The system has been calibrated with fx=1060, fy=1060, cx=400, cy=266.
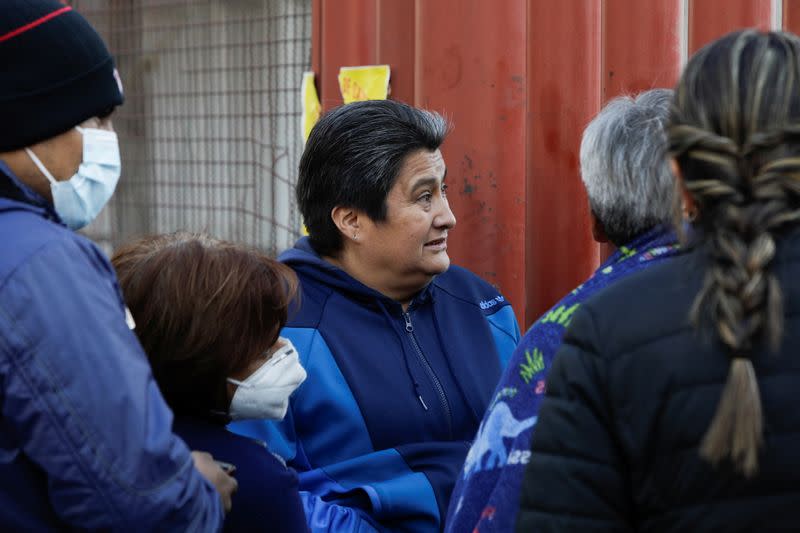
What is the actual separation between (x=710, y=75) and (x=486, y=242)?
6.21ft

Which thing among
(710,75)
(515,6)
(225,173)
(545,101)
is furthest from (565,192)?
(225,173)

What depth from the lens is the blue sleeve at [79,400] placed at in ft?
5.11

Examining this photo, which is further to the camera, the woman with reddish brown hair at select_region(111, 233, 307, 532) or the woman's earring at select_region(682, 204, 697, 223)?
the woman with reddish brown hair at select_region(111, 233, 307, 532)

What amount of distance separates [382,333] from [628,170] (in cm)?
98

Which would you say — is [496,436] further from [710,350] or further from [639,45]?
[639,45]

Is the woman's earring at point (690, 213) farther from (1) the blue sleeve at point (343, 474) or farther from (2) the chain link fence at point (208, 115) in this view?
(2) the chain link fence at point (208, 115)

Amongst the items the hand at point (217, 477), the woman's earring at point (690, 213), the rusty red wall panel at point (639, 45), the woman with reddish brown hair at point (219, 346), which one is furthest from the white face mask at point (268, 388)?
the rusty red wall panel at point (639, 45)

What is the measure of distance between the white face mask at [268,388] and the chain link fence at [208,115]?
2700mm

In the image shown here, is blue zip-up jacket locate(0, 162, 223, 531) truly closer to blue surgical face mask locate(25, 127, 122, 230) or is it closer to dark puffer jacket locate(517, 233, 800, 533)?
blue surgical face mask locate(25, 127, 122, 230)

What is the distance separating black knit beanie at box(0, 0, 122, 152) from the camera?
68.9 inches

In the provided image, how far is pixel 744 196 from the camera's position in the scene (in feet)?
4.41

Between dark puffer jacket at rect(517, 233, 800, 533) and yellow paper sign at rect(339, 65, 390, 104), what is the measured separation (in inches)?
87.2

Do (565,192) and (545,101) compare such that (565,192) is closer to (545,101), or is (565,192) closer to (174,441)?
(545,101)

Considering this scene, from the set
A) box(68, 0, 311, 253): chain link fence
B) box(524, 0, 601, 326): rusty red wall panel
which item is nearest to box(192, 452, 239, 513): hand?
box(524, 0, 601, 326): rusty red wall panel
